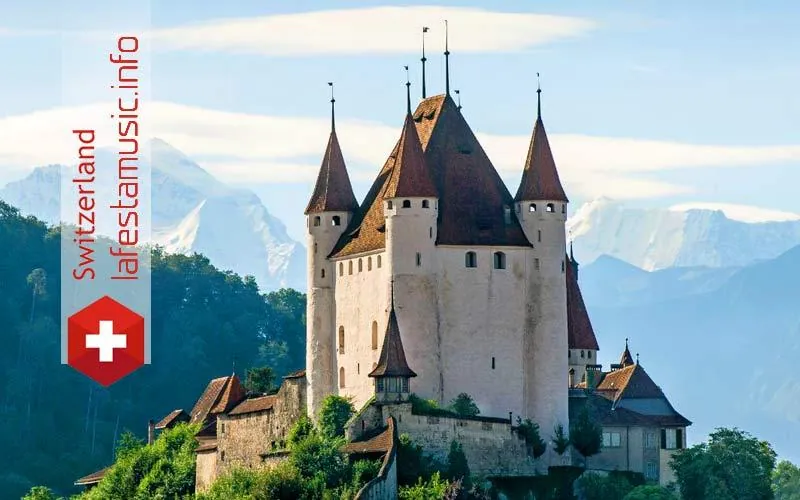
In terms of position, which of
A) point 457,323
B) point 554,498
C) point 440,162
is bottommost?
point 554,498

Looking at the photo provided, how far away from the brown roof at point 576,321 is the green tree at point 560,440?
60.0 feet

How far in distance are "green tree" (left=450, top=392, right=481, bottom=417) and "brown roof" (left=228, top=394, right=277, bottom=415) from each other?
14.4 m

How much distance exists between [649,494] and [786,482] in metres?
57.6

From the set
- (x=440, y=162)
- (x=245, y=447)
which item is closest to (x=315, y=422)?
(x=245, y=447)

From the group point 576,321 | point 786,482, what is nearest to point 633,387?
point 576,321

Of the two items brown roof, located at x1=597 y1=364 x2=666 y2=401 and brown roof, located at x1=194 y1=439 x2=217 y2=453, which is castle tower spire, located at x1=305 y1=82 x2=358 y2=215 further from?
brown roof, located at x1=597 y1=364 x2=666 y2=401

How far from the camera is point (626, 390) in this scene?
430ft

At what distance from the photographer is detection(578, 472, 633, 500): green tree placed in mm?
121375

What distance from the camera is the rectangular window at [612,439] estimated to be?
127 metres

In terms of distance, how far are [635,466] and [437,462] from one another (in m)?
18.0

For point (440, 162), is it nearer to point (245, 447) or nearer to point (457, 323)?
point (457, 323)

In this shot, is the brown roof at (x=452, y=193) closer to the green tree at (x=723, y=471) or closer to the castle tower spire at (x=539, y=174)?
the castle tower spire at (x=539, y=174)

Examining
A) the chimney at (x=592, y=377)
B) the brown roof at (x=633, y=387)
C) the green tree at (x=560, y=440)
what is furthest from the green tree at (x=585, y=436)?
the chimney at (x=592, y=377)

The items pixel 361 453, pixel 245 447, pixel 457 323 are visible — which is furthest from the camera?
pixel 245 447
